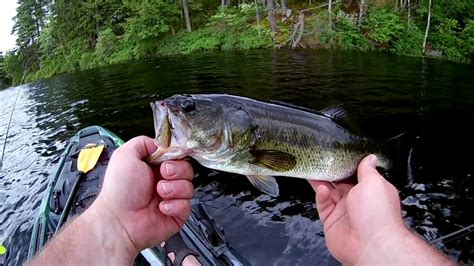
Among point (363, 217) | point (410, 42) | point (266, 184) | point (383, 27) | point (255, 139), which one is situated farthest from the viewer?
point (383, 27)

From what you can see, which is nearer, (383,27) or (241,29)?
(383,27)

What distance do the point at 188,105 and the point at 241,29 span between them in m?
33.9

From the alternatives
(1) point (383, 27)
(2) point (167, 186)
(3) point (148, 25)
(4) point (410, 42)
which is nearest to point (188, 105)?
(2) point (167, 186)

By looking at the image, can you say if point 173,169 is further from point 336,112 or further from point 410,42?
point 410,42

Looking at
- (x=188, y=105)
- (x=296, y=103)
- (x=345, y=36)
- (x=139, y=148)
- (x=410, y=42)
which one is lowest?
(x=296, y=103)

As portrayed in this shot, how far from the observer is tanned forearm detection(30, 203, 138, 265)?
2.67m

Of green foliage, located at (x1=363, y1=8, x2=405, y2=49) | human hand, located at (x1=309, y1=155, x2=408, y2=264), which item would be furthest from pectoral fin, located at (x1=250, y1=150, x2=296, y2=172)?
green foliage, located at (x1=363, y1=8, x2=405, y2=49)

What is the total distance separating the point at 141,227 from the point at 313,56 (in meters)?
23.6

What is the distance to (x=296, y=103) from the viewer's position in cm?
1405

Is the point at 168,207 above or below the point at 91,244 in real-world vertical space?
above

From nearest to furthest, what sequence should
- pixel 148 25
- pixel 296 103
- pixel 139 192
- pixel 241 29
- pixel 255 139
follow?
pixel 139 192, pixel 255 139, pixel 296 103, pixel 241 29, pixel 148 25

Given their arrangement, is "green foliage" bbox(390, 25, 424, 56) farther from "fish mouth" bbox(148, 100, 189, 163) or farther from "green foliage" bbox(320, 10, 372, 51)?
"fish mouth" bbox(148, 100, 189, 163)

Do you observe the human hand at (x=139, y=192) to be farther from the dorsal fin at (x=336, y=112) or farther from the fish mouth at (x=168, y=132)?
the dorsal fin at (x=336, y=112)

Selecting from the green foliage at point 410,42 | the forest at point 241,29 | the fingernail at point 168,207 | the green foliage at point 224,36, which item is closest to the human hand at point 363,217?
the fingernail at point 168,207
